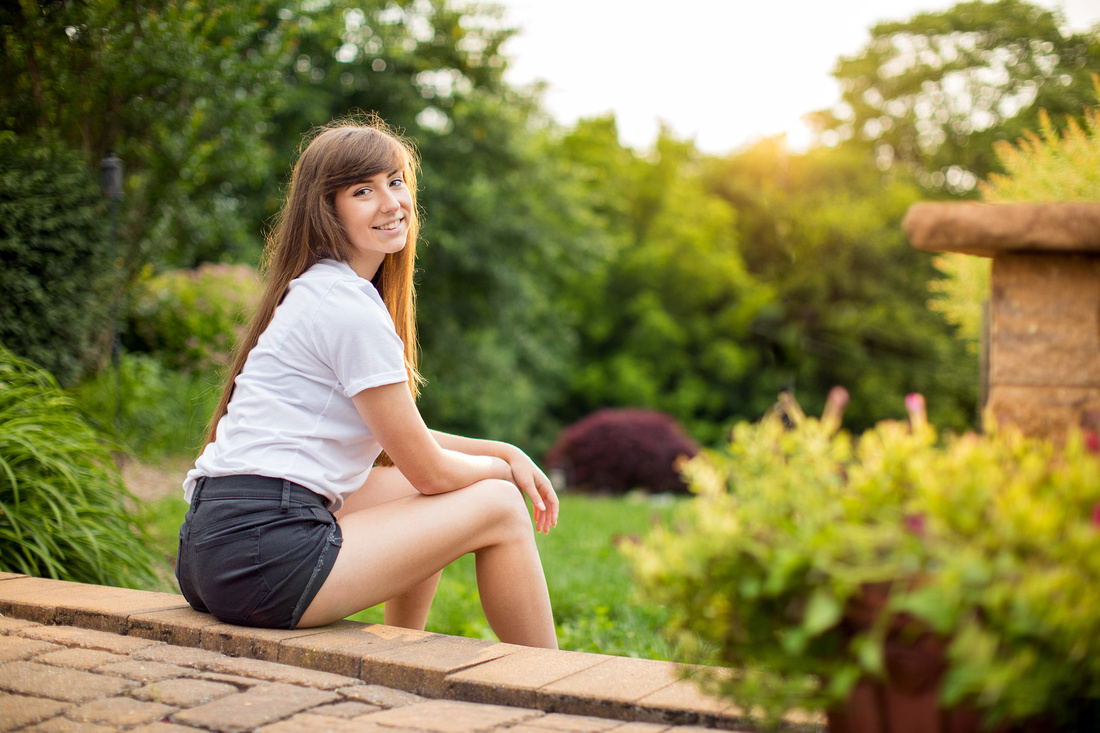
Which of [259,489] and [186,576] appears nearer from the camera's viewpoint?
[259,489]

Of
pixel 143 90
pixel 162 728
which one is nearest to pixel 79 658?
pixel 162 728

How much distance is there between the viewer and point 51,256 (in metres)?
4.57

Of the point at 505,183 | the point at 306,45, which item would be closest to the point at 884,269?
the point at 505,183

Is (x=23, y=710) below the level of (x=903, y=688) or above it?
below

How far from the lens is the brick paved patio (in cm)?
142

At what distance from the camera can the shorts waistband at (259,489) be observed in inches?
72.8

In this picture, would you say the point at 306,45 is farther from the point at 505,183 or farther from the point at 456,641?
the point at 456,641

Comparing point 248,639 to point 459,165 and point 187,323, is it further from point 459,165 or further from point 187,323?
point 459,165

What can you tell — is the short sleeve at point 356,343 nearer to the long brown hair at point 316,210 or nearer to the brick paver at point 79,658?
the long brown hair at point 316,210

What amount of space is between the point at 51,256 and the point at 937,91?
21.0m

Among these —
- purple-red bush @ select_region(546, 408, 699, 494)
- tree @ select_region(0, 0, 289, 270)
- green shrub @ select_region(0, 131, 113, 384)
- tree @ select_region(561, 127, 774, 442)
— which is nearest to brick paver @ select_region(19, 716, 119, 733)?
green shrub @ select_region(0, 131, 113, 384)

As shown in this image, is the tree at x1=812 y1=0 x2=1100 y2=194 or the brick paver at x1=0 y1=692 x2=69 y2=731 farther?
the tree at x1=812 y1=0 x2=1100 y2=194

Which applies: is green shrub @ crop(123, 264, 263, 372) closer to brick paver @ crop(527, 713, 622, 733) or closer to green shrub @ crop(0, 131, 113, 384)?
green shrub @ crop(0, 131, 113, 384)

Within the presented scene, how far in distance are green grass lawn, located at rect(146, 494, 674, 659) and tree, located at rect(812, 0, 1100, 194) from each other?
12.4 metres
